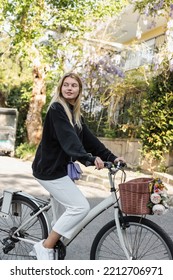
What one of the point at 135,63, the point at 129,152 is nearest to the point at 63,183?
the point at 129,152

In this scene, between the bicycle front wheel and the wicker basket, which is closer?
the wicker basket

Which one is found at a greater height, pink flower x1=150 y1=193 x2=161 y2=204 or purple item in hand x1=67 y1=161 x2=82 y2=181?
purple item in hand x1=67 y1=161 x2=82 y2=181

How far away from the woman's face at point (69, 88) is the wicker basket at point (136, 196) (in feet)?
2.98

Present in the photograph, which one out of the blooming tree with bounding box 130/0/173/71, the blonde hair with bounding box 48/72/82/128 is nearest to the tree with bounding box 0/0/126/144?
the blooming tree with bounding box 130/0/173/71

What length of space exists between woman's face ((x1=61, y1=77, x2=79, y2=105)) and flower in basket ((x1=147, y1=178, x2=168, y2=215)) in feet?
3.27

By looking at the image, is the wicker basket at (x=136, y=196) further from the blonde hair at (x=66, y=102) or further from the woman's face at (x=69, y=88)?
the woman's face at (x=69, y=88)

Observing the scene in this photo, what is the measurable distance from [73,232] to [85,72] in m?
14.4

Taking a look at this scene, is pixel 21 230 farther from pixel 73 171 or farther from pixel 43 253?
pixel 73 171

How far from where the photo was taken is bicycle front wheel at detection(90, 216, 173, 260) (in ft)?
10.9

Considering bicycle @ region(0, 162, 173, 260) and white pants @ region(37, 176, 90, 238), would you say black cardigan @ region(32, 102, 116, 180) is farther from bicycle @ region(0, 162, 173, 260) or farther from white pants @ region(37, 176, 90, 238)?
bicycle @ region(0, 162, 173, 260)

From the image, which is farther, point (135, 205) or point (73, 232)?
point (73, 232)

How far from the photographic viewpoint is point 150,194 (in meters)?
3.26
